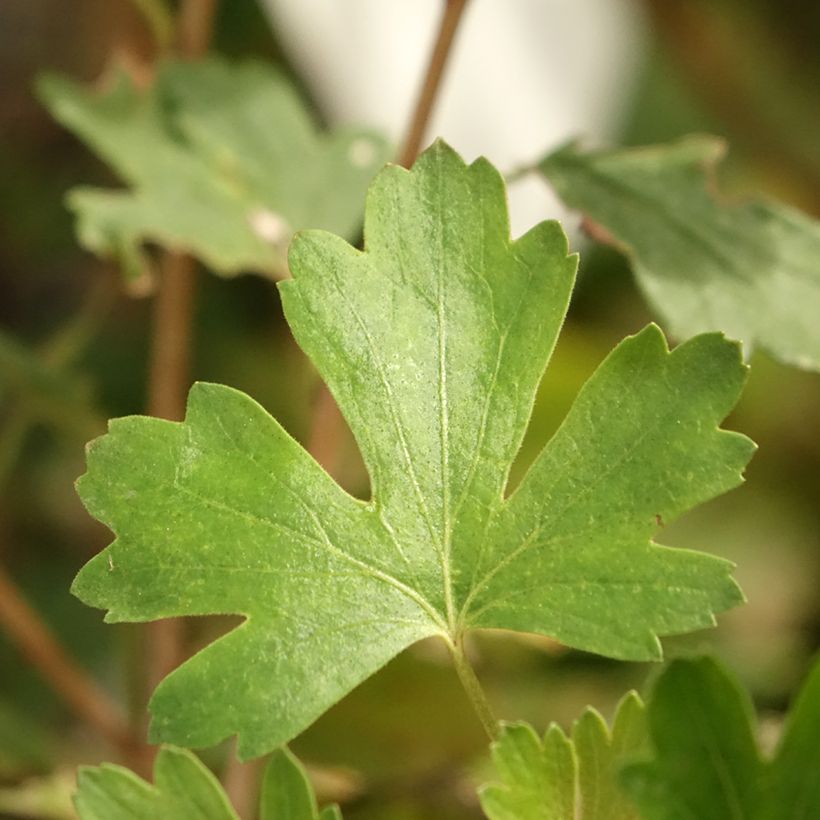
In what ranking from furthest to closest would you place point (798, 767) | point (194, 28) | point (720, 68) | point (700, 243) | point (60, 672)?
point (720, 68) < point (194, 28) < point (60, 672) < point (700, 243) < point (798, 767)

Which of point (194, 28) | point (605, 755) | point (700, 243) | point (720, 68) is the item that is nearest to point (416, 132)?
point (700, 243)

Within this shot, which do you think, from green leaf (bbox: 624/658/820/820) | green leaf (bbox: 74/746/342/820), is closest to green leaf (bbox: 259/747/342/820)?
green leaf (bbox: 74/746/342/820)

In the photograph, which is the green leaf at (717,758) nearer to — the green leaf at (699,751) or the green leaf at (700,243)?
the green leaf at (699,751)

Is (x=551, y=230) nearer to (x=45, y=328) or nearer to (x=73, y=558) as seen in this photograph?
(x=73, y=558)

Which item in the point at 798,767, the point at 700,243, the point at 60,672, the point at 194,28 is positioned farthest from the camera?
the point at 194,28

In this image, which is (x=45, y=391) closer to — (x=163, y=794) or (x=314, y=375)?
(x=314, y=375)

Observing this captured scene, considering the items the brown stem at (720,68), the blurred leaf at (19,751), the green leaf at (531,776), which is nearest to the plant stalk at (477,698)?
the green leaf at (531,776)
